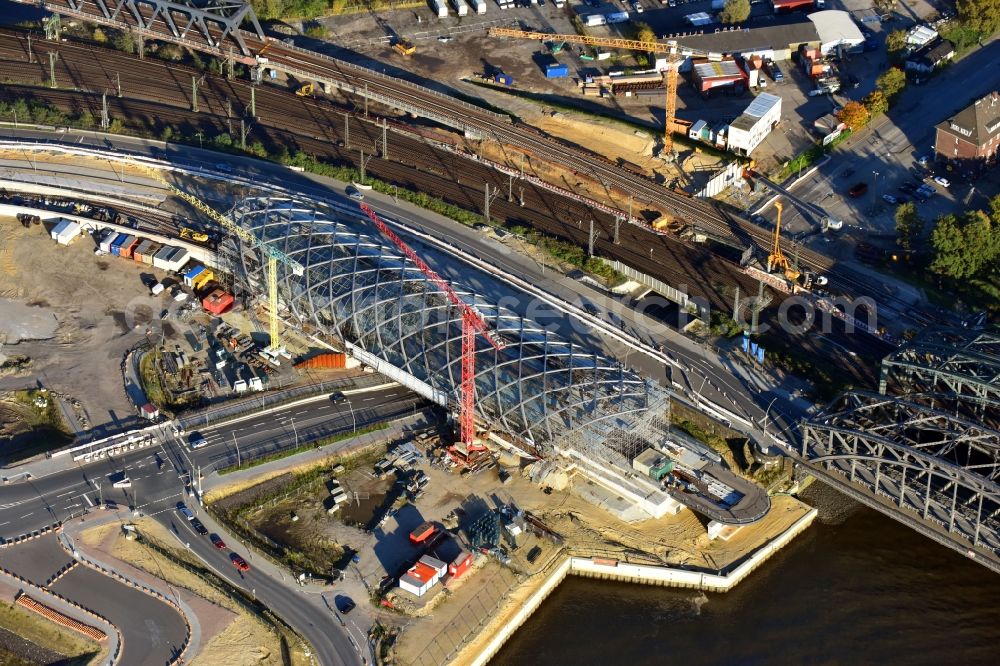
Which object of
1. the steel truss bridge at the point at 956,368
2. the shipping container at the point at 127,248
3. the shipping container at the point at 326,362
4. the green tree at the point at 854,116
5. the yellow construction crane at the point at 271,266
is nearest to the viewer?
the steel truss bridge at the point at 956,368

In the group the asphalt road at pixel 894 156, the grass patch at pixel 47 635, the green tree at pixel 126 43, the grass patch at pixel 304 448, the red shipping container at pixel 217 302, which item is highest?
the green tree at pixel 126 43

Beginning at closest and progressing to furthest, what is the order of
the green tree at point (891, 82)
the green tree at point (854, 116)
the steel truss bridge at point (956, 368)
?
the steel truss bridge at point (956, 368)
the green tree at point (854, 116)
the green tree at point (891, 82)

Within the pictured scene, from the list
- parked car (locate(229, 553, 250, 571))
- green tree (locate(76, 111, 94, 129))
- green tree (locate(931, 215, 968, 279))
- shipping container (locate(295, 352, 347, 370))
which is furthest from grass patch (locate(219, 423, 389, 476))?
green tree (locate(76, 111, 94, 129))

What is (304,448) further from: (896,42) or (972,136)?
(896,42)

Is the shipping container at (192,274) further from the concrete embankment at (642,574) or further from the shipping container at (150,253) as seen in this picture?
the concrete embankment at (642,574)

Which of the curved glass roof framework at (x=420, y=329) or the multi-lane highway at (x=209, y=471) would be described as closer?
the multi-lane highway at (x=209, y=471)

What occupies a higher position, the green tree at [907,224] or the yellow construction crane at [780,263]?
the green tree at [907,224]

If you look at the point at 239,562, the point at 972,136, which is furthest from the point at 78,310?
the point at 972,136

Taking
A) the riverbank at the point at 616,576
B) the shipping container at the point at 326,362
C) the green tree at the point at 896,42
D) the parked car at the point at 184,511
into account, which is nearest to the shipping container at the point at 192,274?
the shipping container at the point at 326,362
